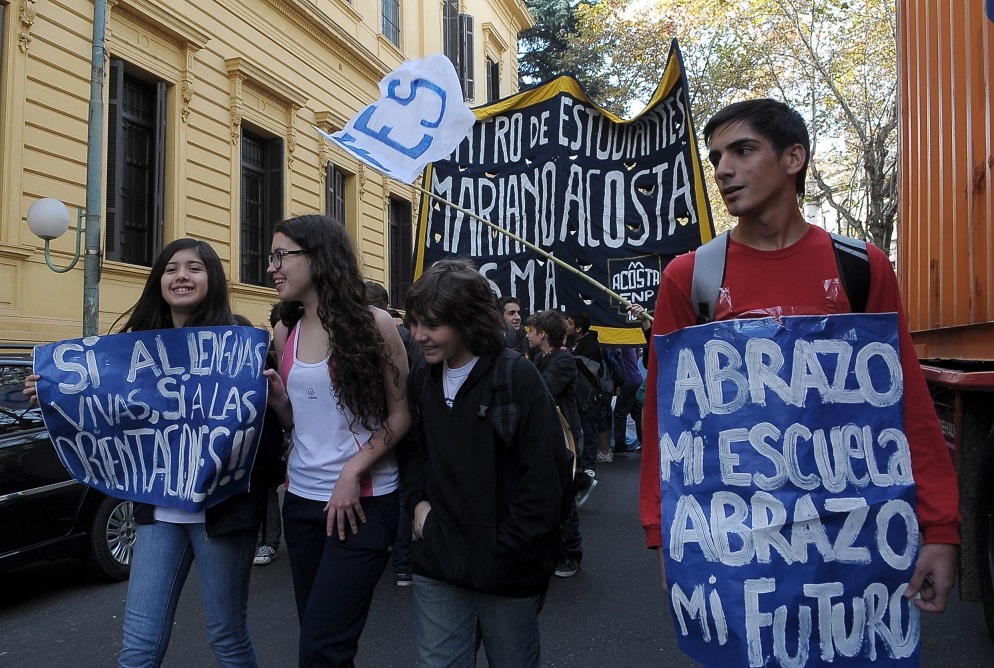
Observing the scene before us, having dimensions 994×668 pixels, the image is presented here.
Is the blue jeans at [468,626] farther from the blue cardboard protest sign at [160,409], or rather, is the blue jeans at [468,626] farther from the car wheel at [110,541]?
the car wheel at [110,541]

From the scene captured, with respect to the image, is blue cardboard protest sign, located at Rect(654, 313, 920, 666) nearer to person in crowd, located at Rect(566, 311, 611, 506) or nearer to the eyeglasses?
the eyeglasses

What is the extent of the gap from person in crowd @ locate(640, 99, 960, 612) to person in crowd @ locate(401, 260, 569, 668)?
44 cm

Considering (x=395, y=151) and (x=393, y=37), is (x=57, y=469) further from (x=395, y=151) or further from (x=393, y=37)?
(x=393, y=37)

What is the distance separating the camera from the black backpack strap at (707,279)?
6.54 ft

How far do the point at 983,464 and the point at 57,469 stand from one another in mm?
5027

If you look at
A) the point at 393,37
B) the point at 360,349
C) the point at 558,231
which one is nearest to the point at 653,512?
the point at 360,349

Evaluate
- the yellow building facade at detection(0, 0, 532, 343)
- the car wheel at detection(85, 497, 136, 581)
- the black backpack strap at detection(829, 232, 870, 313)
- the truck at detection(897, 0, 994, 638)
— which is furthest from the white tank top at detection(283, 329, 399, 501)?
the yellow building facade at detection(0, 0, 532, 343)

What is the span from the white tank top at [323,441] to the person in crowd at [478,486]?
19cm

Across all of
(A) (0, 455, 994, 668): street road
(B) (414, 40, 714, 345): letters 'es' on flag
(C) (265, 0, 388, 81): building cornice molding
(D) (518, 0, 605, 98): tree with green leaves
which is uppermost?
(D) (518, 0, 605, 98): tree with green leaves

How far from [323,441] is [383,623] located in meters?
2.26

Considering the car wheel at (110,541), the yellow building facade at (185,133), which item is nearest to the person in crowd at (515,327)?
the yellow building facade at (185,133)

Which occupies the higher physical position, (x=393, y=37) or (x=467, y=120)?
(x=393, y=37)

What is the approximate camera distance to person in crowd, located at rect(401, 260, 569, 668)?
235 centimetres

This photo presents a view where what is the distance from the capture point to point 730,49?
69.3 feet
